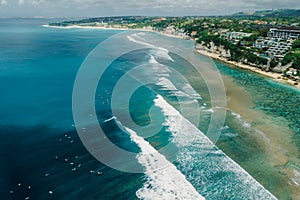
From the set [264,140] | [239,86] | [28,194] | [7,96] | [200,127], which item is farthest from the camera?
[239,86]

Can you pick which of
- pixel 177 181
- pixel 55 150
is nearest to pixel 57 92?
pixel 55 150

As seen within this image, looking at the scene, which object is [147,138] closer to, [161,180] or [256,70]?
[161,180]

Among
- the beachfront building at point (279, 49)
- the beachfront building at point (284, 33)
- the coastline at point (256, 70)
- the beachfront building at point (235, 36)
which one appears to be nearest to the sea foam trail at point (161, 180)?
the coastline at point (256, 70)

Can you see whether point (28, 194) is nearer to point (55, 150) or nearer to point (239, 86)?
point (55, 150)

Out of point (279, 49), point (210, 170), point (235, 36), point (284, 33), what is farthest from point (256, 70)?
point (284, 33)

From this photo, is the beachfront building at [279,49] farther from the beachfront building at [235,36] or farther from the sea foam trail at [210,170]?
the sea foam trail at [210,170]

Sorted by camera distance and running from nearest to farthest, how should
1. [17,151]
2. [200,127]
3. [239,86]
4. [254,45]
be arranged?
[17,151] → [200,127] → [239,86] → [254,45]
